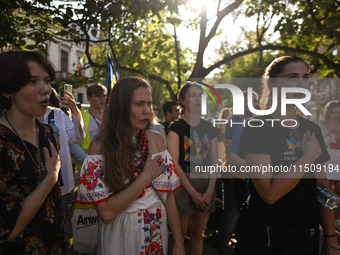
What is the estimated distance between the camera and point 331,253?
187cm

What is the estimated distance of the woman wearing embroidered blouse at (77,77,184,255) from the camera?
170 centimetres

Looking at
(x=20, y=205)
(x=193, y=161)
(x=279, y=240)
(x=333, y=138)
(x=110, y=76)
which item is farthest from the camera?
(x=333, y=138)

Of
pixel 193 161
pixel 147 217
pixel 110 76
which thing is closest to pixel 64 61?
pixel 110 76

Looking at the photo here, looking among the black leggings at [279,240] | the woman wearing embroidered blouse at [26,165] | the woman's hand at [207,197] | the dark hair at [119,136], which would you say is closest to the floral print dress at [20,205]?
the woman wearing embroidered blouse at [26,165]

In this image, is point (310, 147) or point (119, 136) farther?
point (119, 136)

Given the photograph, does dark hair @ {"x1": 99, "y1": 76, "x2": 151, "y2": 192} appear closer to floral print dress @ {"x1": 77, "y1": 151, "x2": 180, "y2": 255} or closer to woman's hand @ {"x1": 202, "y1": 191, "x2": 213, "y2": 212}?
floral print dress @ {"x1": 77, "y1": 151, "x2": 180, "y2": 255}

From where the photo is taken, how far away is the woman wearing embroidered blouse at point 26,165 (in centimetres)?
135

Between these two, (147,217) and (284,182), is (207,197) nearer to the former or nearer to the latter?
(147,217)

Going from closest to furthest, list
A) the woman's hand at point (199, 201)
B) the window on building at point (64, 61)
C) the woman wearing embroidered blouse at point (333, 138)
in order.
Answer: the woman's hand at point (199, 201)
the woman wearing embroidered blouse at point (333, 138)
the window on building at point (64, 61)

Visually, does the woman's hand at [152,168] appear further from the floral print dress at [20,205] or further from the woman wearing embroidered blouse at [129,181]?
the floral print dress at [20,205]

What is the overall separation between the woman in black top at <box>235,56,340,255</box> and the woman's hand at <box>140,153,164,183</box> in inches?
24.1

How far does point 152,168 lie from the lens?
178 cm

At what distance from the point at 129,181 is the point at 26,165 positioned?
654 millimetres

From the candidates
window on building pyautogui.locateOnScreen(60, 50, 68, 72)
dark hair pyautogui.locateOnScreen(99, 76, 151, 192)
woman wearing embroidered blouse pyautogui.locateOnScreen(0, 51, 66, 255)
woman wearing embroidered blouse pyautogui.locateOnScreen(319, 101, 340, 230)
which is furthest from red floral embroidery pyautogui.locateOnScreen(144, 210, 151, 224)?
window on building pyautogui.locateOnScreen(60, 50, 68, 72)
